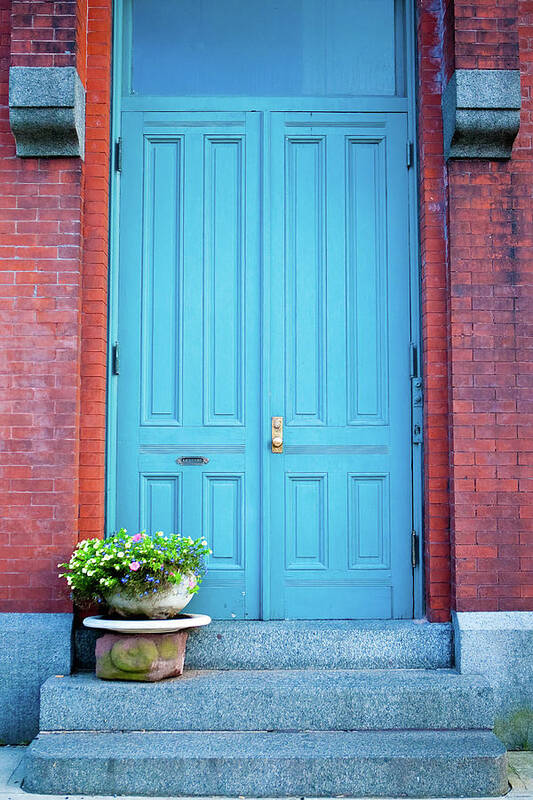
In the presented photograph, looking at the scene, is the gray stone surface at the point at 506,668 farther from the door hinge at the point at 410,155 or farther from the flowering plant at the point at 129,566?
the door hinge at the point at 410,155

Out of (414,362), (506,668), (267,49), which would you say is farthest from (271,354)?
(506,668)

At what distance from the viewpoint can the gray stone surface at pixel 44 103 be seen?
177 inches

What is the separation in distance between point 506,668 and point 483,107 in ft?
10.2

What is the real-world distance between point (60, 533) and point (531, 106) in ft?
12.1

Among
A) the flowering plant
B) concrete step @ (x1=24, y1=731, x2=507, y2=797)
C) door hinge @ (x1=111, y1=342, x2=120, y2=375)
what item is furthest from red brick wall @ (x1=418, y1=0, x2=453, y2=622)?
door hinge @ (x1=111, y1=342, x2=120, y2=375)

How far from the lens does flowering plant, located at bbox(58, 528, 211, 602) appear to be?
4.07 meters

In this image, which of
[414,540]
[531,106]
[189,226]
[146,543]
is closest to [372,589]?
[414,540]

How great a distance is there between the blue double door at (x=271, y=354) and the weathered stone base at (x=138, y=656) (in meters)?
0.58

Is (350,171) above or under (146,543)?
above

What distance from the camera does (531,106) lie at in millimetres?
4762

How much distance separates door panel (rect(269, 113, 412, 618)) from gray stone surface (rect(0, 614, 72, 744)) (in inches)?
48.1

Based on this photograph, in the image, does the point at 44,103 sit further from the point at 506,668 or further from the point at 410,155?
the point at 506,668

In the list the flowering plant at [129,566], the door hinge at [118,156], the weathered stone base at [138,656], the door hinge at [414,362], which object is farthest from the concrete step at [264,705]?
the door hinge at [118,156]

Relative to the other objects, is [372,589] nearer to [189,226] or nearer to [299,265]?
[299,265]
